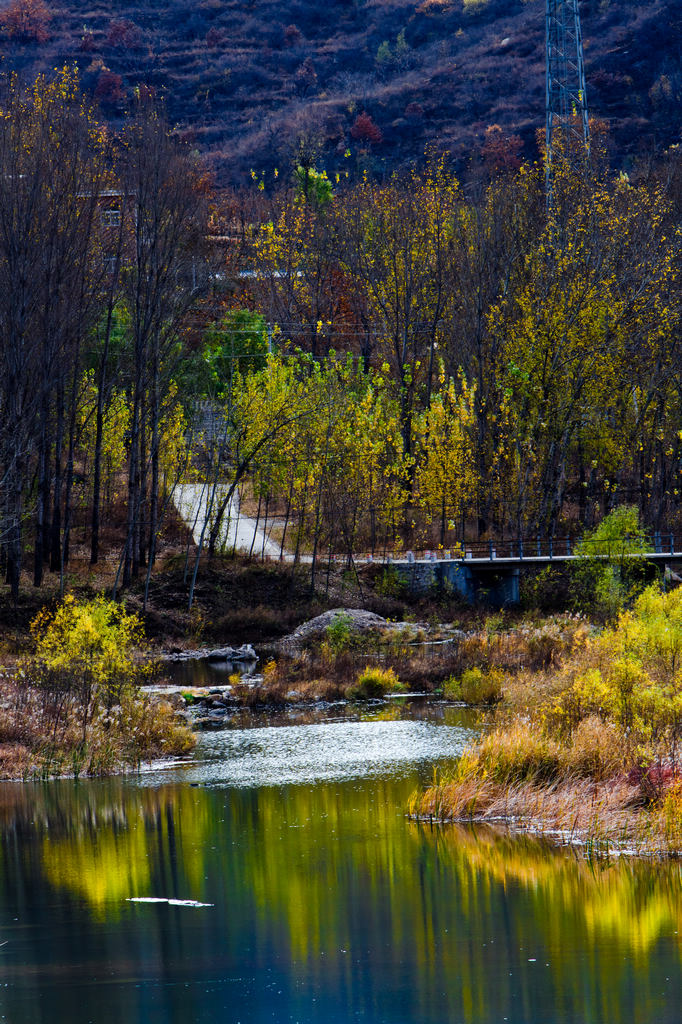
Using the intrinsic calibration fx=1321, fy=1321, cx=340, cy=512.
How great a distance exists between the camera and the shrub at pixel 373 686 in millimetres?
34531

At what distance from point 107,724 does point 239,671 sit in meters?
12.1

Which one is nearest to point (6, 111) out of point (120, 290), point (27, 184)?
point (27, 184)

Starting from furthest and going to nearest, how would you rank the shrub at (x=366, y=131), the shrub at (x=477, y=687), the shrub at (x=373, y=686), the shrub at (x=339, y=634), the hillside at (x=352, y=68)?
1. the shrub at (x=366, y=131)
2. the hillside at (x=352, y=68)
3. the shrub at (x=339, y=634)
4. the shrub at (x=373, y=686)
5. the shrub at (x=477, y=687)

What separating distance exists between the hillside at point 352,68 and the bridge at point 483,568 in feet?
218

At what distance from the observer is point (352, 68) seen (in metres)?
142

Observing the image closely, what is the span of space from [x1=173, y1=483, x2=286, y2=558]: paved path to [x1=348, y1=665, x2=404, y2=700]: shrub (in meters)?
14.8

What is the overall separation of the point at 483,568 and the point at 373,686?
551 inches

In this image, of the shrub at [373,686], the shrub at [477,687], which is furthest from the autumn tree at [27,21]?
the shrub at [477,687]

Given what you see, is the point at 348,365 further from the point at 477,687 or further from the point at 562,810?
the point at 562,810

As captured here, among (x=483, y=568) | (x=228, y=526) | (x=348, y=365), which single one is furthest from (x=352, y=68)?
(x=483, y=568)

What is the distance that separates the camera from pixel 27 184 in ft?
130

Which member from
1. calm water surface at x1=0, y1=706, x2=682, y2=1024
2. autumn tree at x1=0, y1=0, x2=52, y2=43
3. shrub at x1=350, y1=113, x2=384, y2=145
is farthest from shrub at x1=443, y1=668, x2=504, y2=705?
autumn tree at x1=0, y1=0, x2=52, y2=43

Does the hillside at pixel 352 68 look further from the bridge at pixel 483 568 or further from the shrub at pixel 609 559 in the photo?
the shrub at pixel 609 559

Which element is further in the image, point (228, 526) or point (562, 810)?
point (228, 526)
